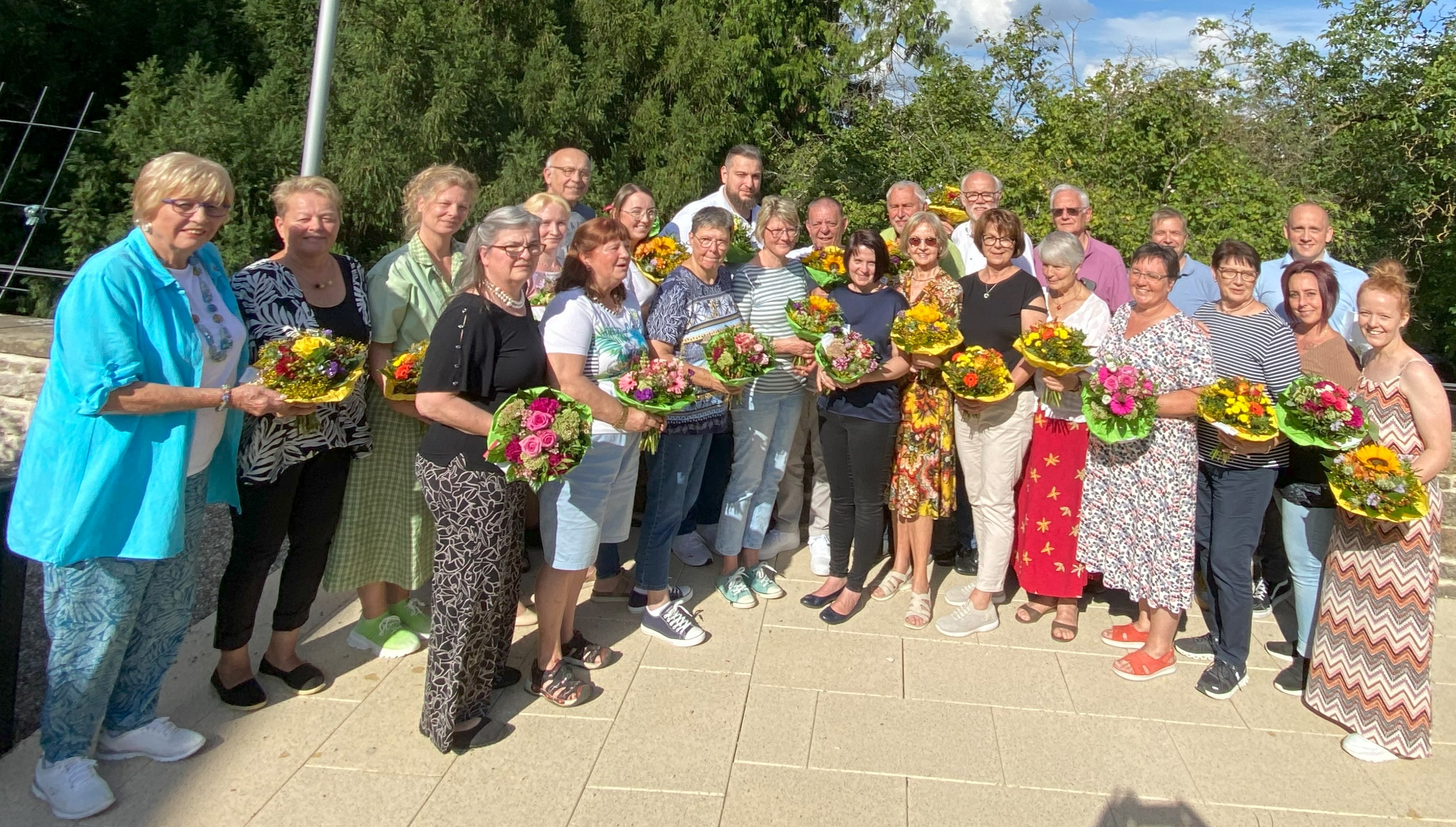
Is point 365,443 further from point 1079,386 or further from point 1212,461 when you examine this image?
point 1212,461

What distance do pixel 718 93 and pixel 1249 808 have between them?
12985mm

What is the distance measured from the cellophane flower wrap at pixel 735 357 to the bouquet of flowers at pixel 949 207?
2.10 metres

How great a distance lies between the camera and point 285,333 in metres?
3.67

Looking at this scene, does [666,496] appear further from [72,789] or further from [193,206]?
[72,789]

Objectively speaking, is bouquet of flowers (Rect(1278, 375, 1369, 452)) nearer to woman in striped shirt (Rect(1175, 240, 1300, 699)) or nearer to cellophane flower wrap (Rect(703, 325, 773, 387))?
woman in striped shirt (Rect(1175, 240, 1300, 699))

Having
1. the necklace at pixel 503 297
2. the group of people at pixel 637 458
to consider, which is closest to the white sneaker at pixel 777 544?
the group of people at pixel 637 458

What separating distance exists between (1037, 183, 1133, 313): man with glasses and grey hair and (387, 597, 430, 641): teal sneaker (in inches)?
160

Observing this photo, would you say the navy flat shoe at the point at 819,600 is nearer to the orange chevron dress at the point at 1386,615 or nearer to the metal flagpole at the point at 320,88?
the orange chevron dress at the point at 1386,615

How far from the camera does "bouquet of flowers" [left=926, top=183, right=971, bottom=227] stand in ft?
22.8

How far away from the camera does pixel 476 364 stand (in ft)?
11.5

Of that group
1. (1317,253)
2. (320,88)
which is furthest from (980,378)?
(320,88)

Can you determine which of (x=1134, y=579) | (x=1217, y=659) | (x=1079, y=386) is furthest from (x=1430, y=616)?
(x=1079, y=386)

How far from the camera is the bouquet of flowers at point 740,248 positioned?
5301 millimetres

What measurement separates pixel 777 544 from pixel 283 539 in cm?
297
